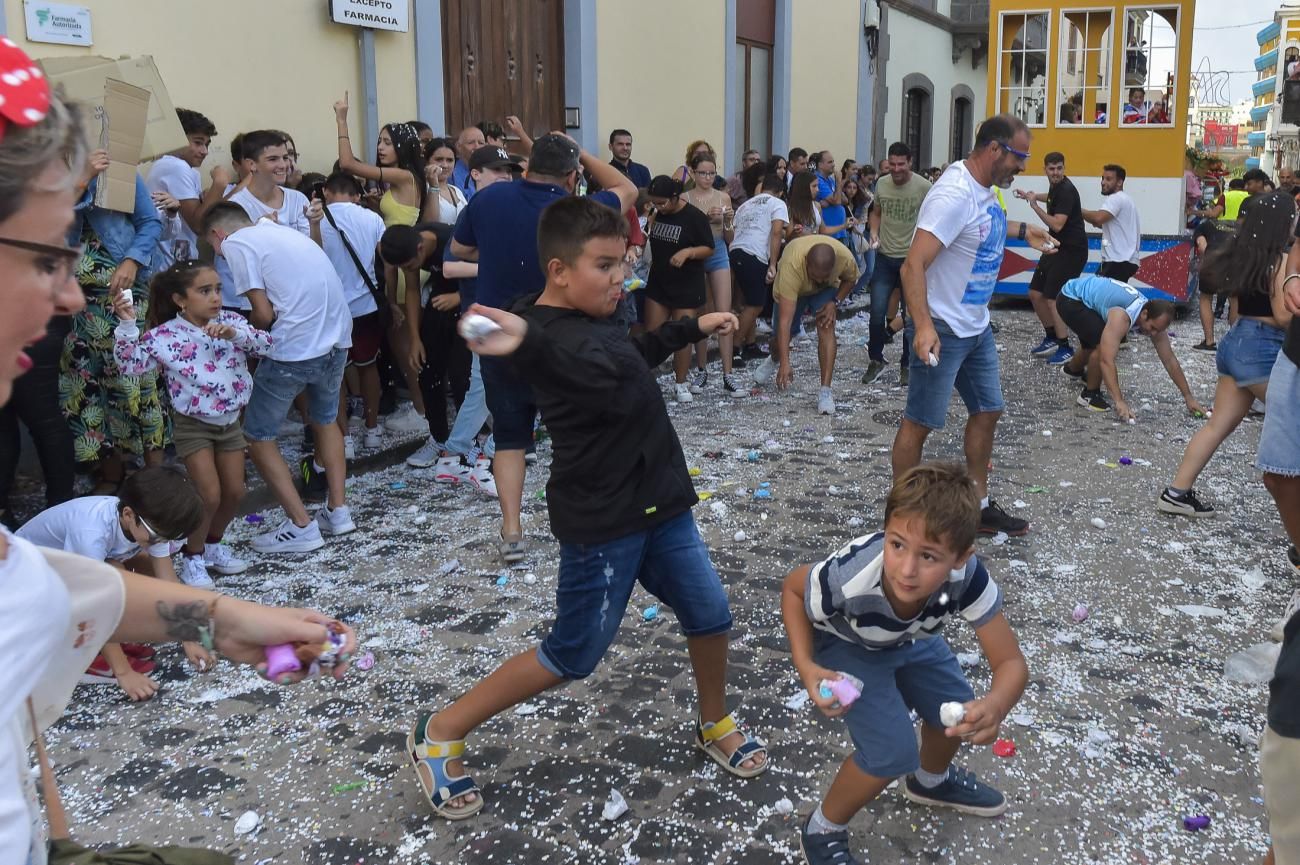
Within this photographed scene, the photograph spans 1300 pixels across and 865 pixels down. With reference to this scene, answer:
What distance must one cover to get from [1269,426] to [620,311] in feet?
8.73

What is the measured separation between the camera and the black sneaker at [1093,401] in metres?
8.45

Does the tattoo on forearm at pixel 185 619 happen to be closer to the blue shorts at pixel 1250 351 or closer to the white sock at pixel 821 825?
the white sock at pixel 821 825

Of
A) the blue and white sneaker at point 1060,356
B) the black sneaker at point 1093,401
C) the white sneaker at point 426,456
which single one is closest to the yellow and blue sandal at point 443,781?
the white sneaker at point 426,456

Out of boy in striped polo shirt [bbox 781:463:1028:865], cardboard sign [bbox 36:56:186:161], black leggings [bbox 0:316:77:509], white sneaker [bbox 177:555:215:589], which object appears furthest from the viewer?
cardboard sign [bbox 36:56:186:161]

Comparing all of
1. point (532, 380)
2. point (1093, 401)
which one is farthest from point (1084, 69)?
point (532, 380)

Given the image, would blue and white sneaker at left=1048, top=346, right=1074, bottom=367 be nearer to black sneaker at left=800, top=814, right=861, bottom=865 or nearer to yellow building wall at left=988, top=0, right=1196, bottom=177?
yellow building wall at left=988, top=0, right=1196, bottom=177

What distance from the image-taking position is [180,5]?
741 cm

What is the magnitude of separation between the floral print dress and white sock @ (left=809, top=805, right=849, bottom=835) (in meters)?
4.03

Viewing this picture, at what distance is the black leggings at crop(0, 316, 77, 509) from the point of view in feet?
16.6

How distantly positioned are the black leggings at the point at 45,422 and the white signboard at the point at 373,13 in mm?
4104

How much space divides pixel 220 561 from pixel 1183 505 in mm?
4563

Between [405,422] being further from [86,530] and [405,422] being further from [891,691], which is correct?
[891,691]

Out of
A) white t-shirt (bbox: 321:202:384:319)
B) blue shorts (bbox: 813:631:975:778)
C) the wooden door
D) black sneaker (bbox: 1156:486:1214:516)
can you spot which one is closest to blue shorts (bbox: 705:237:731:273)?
the wooden door

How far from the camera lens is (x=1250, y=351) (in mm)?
5438
